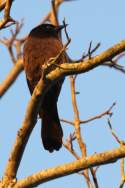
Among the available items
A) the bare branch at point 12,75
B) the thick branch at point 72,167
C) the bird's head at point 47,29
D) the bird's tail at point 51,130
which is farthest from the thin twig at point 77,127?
the bare branch at point 12,75

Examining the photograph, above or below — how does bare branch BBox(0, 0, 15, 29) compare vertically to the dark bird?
above

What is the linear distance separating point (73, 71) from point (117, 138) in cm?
50

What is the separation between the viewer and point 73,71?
3.58 metres

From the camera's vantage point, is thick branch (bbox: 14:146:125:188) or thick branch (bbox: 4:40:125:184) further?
thick branch (bbox: 4:40:125:184)

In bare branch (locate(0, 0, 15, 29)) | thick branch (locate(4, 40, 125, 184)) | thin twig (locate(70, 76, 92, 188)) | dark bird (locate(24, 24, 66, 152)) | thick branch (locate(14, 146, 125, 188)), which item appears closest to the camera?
thick branch (locate(14, 146, 125, 188))

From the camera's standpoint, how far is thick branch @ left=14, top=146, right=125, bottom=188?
3.33 metres

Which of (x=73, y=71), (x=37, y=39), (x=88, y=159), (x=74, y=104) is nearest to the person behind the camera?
(x=88, y=159)

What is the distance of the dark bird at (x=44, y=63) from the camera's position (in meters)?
4.79

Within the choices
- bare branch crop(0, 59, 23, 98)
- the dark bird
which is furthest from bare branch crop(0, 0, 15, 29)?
bare branch crop(0, 59, 23, 98)

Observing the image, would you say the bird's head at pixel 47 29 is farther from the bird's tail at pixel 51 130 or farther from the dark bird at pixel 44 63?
the bird's tail at pixel 51 130

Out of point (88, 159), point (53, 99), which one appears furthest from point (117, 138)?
point (53, 99)

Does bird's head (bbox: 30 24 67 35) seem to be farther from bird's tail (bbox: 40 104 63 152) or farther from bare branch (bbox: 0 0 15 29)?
bare branch (bbox: 0 0 15 29)

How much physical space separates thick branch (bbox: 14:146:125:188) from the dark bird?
1.15m

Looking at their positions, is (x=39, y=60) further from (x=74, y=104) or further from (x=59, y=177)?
(x=59, y=177)
